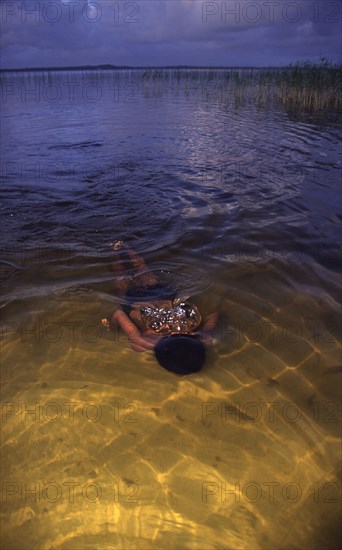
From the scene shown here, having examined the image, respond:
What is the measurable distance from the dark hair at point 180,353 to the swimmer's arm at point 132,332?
14 cm

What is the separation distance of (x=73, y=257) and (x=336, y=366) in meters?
4.02

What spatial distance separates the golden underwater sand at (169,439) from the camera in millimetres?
2377

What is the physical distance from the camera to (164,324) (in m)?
3.93

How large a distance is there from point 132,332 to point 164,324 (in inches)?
14.9

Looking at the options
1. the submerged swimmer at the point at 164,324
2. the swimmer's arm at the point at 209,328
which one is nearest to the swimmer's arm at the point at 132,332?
the submerged swimmer at the point at 164,324

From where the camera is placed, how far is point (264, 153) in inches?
444

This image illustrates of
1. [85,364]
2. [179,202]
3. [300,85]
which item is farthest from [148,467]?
[300,85]

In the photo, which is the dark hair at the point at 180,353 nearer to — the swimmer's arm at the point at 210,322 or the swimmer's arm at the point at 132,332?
the swimmer's arm at the point at 132,332

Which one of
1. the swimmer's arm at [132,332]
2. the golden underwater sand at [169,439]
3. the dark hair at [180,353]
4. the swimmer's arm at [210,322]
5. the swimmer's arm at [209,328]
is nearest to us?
the golden underwater sand at [169,439]

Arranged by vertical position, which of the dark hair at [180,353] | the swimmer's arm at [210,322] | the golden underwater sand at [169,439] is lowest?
the golden underwater sand at [169,439]

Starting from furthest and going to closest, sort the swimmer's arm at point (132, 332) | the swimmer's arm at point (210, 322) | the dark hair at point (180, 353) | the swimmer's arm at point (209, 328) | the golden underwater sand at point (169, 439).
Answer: the swimmer's arm at point (210, 322), the swimmer's arm at point (209, 328), the swimmer's arm at point (132, 332), the dark hair at point (180, 353), the golden underwater sand at point (169, 439)

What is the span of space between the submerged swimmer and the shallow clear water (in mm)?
138

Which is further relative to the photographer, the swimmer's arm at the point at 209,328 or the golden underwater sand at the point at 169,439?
the swimmer's arm at the point at 209,328

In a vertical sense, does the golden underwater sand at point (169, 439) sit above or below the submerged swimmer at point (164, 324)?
below
